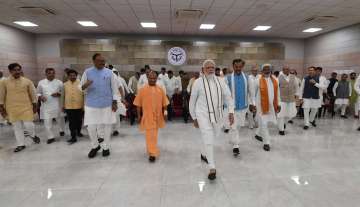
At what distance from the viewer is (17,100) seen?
169 inches

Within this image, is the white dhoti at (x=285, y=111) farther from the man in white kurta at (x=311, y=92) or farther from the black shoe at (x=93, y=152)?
the black shoe at (x=93, y=152)

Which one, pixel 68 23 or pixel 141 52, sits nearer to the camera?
pixel 68 23

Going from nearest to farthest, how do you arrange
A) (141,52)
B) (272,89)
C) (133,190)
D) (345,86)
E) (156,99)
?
(133,190)
(156,99)
(272,89)
(345,86)
(141,52)

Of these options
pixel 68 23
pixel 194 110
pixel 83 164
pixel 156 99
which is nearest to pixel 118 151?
pixel 83 164

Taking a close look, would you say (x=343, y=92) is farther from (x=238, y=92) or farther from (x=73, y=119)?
(x=73, y=119)

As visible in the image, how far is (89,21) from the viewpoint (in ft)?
26.4

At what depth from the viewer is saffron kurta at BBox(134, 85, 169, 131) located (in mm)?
3785

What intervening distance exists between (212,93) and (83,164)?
230 centimetres

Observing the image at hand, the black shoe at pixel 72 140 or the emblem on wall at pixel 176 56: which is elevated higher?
the emblem on wall at pixel 176 56

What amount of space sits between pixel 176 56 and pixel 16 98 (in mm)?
7465

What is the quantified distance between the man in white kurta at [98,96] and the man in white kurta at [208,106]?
1.58 metres

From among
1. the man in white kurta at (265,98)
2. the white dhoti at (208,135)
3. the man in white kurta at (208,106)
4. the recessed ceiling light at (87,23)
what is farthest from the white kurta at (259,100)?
the recessed ceiling light at (87,23)

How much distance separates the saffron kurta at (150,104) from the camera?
12.4 feet

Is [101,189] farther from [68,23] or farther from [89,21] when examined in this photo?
[68,23]
